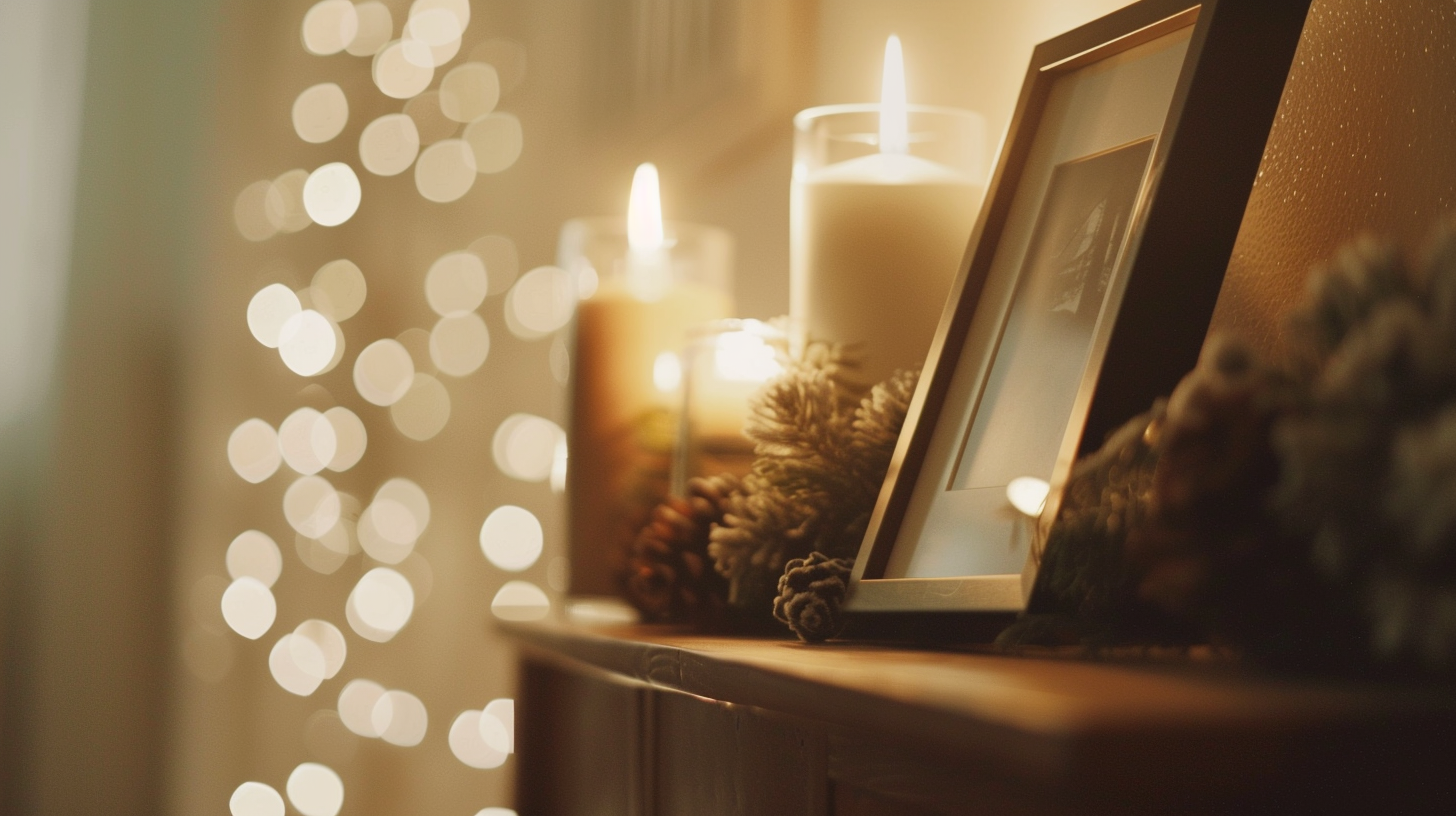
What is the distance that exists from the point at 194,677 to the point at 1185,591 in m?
2.08

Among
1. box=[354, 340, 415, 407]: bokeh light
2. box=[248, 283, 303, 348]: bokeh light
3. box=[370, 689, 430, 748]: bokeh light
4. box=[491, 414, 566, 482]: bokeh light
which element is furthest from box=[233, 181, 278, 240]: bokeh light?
box=[370, 689, 430, 748]: bokeh light

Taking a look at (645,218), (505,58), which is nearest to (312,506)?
(505,58)

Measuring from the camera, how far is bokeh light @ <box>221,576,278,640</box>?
1.87 metres

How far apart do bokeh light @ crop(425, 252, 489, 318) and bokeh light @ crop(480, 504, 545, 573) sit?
303 millimetres

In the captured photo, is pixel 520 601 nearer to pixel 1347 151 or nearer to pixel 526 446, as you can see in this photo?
pixel 526 446

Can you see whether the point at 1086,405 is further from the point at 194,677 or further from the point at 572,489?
the point at 194,677

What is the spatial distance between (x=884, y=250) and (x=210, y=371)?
179 centimetres

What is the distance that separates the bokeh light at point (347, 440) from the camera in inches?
68.7

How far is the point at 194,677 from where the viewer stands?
6.60 ft

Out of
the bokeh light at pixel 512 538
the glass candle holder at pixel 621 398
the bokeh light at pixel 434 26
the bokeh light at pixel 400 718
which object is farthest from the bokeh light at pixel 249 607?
the glass candle holder at pixel 621 398

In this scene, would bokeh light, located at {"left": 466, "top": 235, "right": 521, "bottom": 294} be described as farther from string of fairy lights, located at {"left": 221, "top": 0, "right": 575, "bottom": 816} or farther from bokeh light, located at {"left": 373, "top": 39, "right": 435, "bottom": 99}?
bokeh light, located at {"left": 373, "top": 39, "right": 435, "bottom": 99}

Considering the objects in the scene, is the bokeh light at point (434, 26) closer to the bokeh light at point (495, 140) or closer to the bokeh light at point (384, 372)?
the bokeh light at point (495, 140)

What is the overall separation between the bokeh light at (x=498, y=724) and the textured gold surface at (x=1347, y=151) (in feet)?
3.79

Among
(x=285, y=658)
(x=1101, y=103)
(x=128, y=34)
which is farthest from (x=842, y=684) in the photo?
(x=128, y=34)
